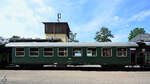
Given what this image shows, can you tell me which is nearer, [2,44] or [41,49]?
[41,49]

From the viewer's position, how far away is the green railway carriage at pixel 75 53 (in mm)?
15565

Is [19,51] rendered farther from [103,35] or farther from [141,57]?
[103,35]

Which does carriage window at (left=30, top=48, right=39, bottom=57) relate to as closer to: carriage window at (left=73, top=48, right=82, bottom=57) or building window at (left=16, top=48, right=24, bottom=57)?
Result: building window at (left=16, top=48, right=24, bottom=57)

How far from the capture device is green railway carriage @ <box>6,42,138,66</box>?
51.1 feet

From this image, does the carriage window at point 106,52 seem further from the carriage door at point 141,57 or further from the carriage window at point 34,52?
the carriage window at point 34,52

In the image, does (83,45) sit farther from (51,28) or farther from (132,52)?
(51,28)

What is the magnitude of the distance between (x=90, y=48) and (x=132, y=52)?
428cm

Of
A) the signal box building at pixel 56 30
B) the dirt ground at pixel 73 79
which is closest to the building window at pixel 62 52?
the dirt ground at pixel 73 79

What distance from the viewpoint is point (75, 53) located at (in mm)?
15984

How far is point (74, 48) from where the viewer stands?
16.0 metres

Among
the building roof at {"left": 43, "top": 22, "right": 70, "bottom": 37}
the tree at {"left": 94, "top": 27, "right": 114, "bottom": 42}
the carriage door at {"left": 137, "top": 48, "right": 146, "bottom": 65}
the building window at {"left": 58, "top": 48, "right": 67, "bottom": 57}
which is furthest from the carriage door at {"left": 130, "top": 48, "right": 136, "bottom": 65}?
the tree at {"left": 94, "top": 27, "right": 114, "bottom": 42}

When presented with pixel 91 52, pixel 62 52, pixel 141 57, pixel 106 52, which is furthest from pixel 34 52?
pixel 141 57

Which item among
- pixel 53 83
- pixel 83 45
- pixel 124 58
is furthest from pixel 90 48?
pixel 53 83

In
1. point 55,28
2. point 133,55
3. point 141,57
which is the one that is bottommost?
point 141,57
